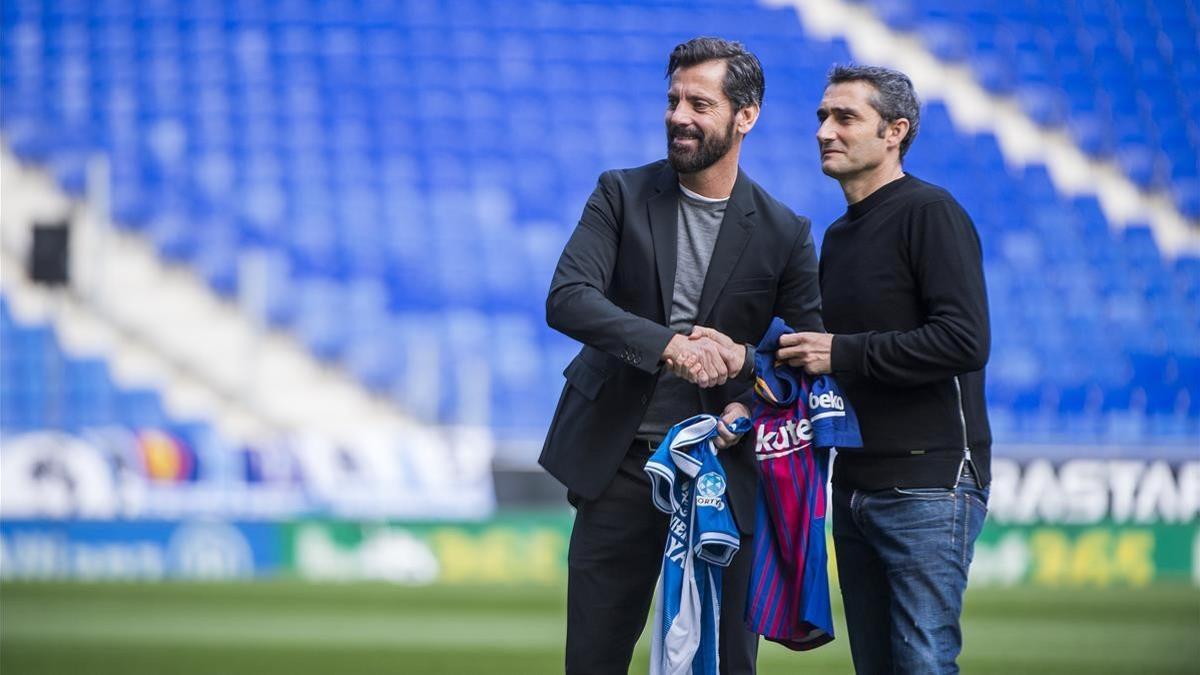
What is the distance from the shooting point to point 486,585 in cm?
895

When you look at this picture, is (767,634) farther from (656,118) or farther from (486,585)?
(656,118)

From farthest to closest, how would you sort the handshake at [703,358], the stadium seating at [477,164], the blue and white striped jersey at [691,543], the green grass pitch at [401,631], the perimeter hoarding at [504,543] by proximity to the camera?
the stadium seating at [477,164], the perimeter hoarding at [504,543], the green grass pitch at [401,631], the blue and white striped jersey at [691,543], the handshake at [703,358]

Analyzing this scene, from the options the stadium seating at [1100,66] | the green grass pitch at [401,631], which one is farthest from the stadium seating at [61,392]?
the stadium seating at [1100,66]

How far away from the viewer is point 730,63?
2.98m

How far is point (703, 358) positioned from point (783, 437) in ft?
0.96

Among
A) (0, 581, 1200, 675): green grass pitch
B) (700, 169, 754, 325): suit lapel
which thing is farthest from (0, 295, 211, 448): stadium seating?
(700, 169, 754, 325): suit lapel

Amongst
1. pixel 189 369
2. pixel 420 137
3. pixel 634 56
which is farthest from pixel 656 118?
pixel 189 369

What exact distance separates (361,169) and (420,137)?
0.52 metres

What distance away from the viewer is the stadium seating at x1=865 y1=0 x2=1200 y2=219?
1185cm

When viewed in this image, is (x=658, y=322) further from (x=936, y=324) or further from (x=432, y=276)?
(x=432, y=276)

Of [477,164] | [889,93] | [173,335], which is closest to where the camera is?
[889,93]

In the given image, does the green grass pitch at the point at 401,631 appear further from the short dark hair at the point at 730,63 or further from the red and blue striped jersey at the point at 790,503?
the short dark hair at the point at 730,63

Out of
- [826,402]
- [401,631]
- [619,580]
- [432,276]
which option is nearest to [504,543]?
[401,631]

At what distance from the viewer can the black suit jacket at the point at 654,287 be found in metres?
3.06
